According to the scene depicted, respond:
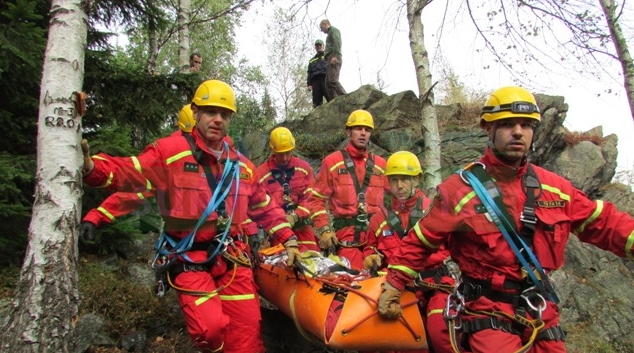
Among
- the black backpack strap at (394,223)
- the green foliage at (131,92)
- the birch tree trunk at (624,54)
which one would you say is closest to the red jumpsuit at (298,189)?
the green foliage at (131,92)

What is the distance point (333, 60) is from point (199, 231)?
10.2 meters

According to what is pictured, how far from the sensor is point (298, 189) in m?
7.64

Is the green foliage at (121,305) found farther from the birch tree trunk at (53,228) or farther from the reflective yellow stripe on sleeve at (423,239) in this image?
the reflective yellow stripe on sleeve at (423,239)

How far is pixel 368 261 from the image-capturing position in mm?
4863

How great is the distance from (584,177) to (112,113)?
34.1 ft

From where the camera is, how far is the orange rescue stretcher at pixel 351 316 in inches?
134

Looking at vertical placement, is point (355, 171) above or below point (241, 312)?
above

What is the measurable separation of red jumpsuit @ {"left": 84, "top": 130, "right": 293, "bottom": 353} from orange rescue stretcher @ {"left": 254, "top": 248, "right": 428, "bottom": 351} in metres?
0.51

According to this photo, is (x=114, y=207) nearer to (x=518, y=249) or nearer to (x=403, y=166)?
(x=403, y=166)

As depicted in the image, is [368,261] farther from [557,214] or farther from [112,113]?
[112,113]

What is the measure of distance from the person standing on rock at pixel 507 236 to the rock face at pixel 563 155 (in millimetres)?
4368

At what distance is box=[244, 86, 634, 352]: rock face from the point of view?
7.29 m

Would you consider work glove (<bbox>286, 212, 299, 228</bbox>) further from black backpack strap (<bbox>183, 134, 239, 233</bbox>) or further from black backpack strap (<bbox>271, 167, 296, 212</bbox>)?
black backpack strap (<bbox>183, 134, 239, 233</bbox>)

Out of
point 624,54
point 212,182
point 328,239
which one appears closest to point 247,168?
point 212,182
